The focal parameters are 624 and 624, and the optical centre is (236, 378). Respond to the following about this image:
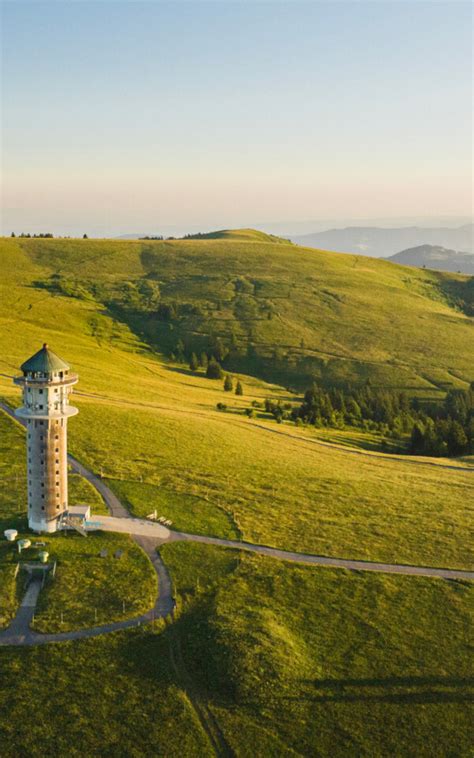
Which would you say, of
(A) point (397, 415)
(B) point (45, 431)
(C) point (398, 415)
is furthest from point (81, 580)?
(A) point (397, 415)

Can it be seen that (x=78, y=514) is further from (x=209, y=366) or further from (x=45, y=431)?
(x=209, y=366)

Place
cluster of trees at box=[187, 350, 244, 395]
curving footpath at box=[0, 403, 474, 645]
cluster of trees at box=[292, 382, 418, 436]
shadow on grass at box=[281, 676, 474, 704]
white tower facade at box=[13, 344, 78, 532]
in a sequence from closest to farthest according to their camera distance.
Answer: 1. shadow on grass at box=[281, 676, 474, 704]
2. curving footpath at box=[0, 403, 474, 645]
3. white tower facade at box=[13, 344, 78, 532]
4. cluster of trees at box=[292, 382, 418, 436]
5. cluster of trees at box=[187, 350, 244, 395]

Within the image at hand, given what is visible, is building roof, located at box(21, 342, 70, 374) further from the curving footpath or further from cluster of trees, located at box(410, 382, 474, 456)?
→ cluster of trees, located at box(410, 382, 474, 456)

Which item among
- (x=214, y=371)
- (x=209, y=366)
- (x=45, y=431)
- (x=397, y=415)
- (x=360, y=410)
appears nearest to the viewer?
(x=45, y=431)

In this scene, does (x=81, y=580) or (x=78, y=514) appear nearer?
(x=81, y=580)

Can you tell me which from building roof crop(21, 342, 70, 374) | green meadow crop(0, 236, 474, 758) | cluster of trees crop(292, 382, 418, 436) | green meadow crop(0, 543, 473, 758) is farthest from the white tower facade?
cluster of trees crop(292, 382, 418, 436)

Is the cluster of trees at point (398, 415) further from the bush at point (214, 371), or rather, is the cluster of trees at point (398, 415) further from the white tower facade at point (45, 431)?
the white tower facade at point (45, 431)
